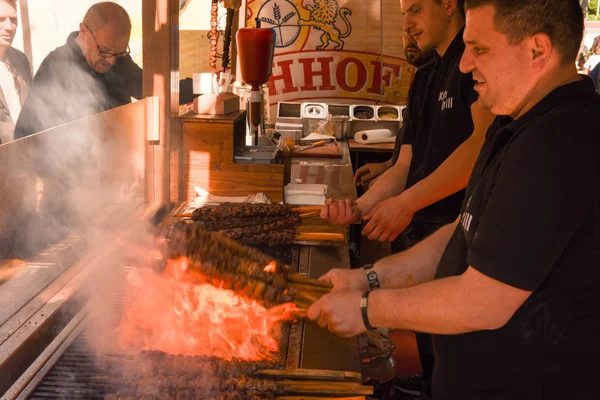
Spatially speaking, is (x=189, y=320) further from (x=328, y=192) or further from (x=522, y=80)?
(x=328, y=192)

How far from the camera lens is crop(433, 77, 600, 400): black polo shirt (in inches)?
60.9

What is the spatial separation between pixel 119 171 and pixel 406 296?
5.12 feet

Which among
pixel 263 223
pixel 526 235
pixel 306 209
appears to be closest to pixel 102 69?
pixel 263 223

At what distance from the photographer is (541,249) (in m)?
1.56

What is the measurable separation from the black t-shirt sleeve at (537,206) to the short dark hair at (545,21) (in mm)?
254

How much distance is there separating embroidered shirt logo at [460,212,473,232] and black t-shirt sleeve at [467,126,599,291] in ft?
0.71

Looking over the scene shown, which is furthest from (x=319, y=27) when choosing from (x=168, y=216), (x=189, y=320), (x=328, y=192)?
(x=189, y=320)

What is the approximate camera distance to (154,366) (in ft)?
5.99

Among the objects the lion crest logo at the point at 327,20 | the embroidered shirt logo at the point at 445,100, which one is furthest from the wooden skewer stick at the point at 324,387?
the lion crest logo at the point at 327,20

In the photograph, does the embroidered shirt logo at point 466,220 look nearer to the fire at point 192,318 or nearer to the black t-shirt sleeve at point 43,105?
the fire at point 192,318

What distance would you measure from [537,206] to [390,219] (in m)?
1.65

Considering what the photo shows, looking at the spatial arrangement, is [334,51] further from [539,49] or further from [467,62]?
[539,49]

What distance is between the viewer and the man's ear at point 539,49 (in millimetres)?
1639

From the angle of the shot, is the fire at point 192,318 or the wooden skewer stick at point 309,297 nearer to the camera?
the fire at point 192,318
